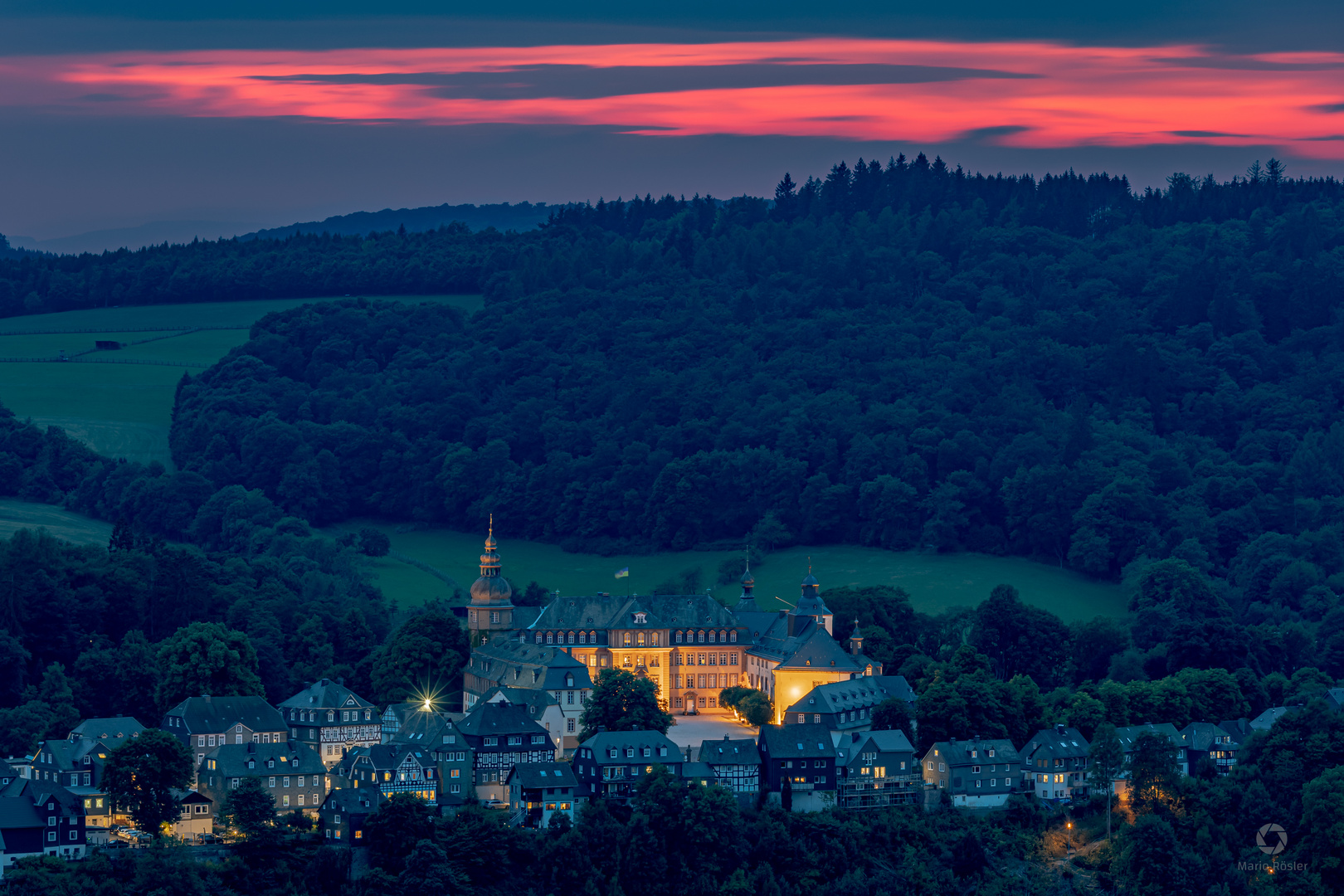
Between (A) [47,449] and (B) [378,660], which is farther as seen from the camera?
(A) [47,449]

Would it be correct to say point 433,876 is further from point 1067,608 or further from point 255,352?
point 255,352

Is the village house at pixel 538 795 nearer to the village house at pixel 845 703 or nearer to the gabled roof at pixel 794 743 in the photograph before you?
the gabled roof at pixel 794 743

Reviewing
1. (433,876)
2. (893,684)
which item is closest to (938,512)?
(893,684)

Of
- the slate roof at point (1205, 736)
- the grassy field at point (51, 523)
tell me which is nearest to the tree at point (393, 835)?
the slate roof at point (1205, 736)

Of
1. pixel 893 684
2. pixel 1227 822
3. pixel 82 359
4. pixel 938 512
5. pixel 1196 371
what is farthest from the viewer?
pixel 82 359

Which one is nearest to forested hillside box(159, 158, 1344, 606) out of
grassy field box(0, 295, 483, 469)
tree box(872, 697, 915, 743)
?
grassy field box(0, 295, 483, 469)

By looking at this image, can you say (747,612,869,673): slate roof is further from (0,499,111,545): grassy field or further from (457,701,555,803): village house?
(0,499,111,545): grassy field

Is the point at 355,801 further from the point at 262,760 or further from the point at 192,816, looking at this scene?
the point at 192,816
